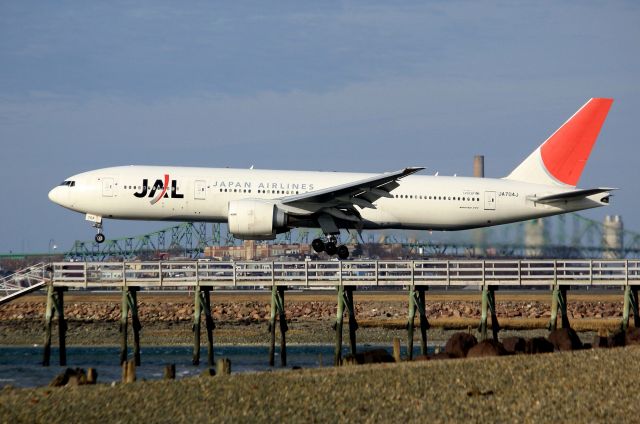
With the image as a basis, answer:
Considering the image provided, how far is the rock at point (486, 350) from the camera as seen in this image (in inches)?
1544

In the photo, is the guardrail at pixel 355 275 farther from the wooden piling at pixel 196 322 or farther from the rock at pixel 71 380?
the rock at pixel 71 380

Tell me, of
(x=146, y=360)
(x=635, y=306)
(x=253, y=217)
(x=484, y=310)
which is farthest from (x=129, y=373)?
(x=635, y=306)

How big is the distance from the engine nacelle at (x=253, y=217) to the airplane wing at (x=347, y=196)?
811 millimetres

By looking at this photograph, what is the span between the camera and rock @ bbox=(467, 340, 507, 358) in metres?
39.2

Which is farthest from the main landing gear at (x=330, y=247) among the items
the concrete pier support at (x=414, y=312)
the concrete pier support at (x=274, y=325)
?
the concrete pier support at (x=414, y=312)

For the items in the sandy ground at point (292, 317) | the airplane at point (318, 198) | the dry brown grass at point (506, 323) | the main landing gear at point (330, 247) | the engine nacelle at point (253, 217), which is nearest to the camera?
the engine nacelle at point (253, 217)

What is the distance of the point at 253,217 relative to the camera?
2092 inches

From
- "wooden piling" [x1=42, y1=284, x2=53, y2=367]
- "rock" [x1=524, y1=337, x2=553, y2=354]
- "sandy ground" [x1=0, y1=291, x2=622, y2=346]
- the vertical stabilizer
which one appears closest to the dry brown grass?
"sandy ground" [x1=0, y1=291, x2=622, y2=346]

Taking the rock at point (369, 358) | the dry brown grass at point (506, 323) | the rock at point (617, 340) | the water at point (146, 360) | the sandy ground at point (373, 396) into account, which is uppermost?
the rock at point (617, 340)

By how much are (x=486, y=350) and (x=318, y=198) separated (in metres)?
16.0

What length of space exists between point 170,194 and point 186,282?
660 cm

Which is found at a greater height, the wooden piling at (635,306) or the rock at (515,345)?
the wooden piling at (635,306)

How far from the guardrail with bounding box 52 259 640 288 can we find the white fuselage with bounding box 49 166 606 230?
536 cm

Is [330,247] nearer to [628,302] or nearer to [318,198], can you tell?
[318,198]
